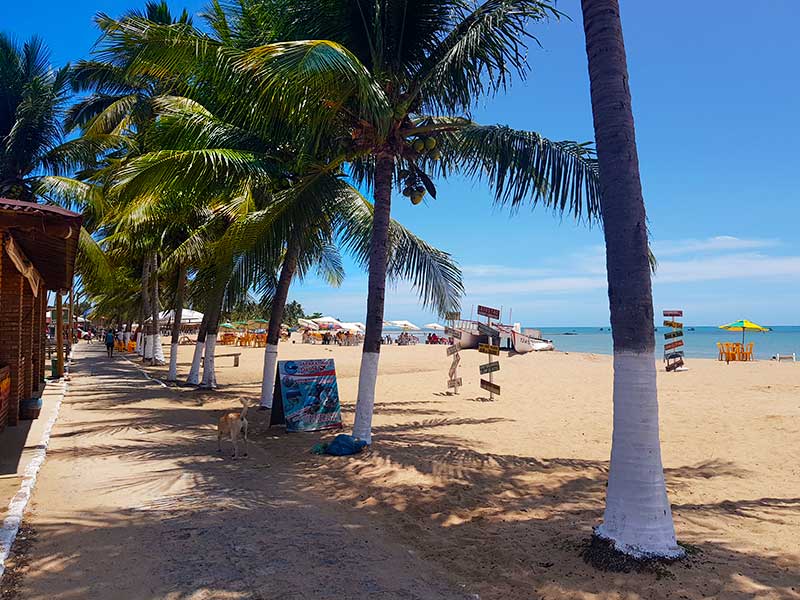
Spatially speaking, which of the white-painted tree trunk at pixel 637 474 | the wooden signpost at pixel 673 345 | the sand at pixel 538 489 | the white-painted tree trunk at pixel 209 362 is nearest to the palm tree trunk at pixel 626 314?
the white-painted tree trunk at pixel 637 474

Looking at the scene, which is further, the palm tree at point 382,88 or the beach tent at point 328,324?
the beach tent at point 328,324

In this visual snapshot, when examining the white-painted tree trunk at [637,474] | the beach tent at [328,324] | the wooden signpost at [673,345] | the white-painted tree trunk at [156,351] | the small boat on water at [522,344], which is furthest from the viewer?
the beach tent at [328,324]

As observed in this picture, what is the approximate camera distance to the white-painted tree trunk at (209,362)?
1448 centimetres

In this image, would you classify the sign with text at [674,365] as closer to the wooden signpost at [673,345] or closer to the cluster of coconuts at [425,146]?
the wooden signpost at [673,345]

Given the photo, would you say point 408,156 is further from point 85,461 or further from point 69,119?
point 69,119

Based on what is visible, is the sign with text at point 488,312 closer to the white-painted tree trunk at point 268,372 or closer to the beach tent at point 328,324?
the white-painted tree trunk at point 268,372

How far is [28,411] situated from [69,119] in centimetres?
1355

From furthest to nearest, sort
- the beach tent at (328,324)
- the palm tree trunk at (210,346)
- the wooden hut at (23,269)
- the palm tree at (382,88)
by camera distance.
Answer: the beach tent at (328,324) → the palm tree trunk at (210,346) → the palm tree at (382,88) → the wooden hut at (23,269)

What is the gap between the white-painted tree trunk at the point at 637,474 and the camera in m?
3.90

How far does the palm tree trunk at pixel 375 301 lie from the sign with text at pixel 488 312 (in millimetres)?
6495

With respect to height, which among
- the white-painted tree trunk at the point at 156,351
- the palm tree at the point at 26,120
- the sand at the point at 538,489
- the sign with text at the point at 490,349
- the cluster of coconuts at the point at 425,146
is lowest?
the sand at the point at 538,489

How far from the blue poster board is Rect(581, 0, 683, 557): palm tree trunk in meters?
5.73

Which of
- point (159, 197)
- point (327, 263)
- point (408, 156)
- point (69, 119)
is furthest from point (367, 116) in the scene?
point (69, 119)

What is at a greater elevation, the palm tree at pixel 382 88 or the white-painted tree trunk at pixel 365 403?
the palm tree at pixel 382 88
